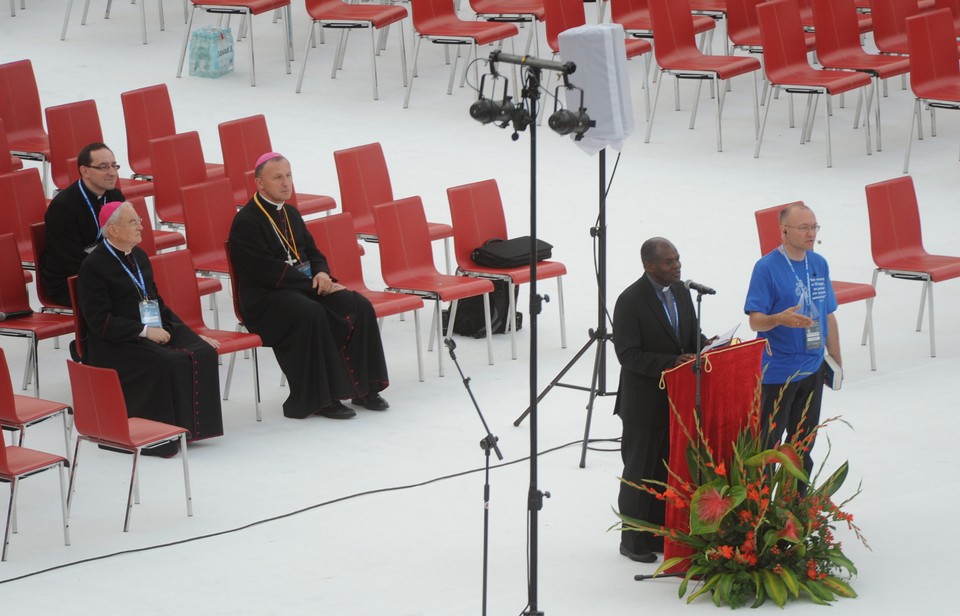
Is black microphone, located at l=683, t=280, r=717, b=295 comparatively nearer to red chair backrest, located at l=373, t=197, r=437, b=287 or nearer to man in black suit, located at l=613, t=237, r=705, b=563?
man in black suit, located at l=613, t=237, r=705, b=563

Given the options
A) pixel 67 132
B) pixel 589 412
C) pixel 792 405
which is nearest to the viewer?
pixel 792 405

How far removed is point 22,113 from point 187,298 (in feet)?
9.76

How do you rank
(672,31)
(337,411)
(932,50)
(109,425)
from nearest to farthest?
(109,425) → (337,411) → (932,50) → (672,31)

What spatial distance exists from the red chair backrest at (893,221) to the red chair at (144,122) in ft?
12.4

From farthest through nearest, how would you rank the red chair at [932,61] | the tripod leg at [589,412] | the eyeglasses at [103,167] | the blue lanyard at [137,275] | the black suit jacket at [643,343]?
the red chair at [932,61] < the eyeglasses at [103,167] < the blue lanyard at [137,275] < the tripod leg at [589,412] < the black suit jacket at [643,343]

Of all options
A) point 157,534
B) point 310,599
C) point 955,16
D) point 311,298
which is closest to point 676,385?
point 310,599

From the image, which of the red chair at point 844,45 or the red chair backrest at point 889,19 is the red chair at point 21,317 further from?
the red chair backrest at point 889,19

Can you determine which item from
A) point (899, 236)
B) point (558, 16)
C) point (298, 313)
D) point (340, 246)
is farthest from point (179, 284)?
point (558, 16)

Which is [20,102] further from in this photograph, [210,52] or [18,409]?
[18,409]

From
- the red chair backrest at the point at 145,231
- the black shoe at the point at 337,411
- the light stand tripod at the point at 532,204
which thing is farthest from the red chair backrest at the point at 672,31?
the light stand tripod at the point at 532,204

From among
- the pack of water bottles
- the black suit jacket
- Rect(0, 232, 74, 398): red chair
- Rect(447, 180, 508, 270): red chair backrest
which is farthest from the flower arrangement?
the pack of water bottles

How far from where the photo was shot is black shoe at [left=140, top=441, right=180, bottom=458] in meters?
6.85

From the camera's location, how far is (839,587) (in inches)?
209

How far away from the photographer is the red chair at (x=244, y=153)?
9008mm
